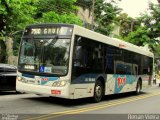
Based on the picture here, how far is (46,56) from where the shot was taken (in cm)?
1377

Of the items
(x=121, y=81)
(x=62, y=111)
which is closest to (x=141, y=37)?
(x=121, y=81)

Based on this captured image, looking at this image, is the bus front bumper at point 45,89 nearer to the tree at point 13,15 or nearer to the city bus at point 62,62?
the city bus at point 62,62

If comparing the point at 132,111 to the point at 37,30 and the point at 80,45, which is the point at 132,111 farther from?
the point at 37,30

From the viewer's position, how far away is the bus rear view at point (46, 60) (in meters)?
13.4

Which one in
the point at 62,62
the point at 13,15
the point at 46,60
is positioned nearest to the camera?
the point at 62,62

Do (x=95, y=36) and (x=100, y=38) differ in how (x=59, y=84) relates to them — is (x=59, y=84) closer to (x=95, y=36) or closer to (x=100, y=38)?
(x=95, y=36)

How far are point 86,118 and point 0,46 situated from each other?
2364cm

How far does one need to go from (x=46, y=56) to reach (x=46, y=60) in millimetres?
151

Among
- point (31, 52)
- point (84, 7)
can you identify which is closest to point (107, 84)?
point (31, 52)

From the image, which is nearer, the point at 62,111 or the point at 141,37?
the point at 62,111

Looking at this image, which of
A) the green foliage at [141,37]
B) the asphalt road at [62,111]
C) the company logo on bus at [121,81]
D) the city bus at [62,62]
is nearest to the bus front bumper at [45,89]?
the city bus at [62,62]

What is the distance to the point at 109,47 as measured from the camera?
1691cm

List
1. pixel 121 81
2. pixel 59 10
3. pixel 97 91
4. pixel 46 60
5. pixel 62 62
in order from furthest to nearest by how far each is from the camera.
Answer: pixel 59 10, pixel 121 81, pixel 97 91, pixel 46 60, pixel 62 62

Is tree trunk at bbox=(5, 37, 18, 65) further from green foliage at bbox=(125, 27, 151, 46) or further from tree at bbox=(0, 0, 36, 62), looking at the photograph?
green foliage at bbox=(125, 27, 151, 46)
